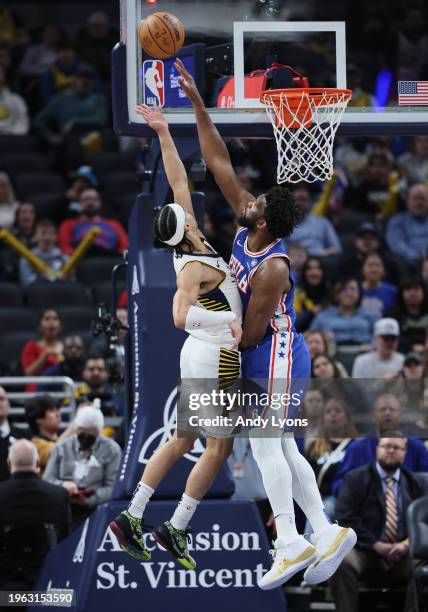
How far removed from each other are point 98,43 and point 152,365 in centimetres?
1054

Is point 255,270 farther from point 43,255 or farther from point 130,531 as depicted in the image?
point 43,255

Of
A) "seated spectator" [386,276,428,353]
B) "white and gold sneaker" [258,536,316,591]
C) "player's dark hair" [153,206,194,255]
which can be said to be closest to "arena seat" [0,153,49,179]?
"seated spectator" [386,276,428,353]

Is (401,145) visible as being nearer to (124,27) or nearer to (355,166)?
(355,166)

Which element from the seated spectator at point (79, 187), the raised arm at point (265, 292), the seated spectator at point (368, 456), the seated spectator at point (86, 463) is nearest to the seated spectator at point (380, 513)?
the seated spectator at point (368, 456)

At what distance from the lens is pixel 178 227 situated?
9375mm

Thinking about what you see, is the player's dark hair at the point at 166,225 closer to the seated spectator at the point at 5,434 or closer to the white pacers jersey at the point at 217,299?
the white pacers jersey at the point at 217,299

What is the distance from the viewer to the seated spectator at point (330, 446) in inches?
498

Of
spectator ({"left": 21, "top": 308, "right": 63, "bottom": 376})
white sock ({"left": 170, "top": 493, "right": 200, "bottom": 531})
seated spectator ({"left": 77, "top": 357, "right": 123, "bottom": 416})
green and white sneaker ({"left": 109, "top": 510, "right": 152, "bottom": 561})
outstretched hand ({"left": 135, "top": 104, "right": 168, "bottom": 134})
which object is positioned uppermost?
outstretched hand ({"left": 135, "top": 104, "right": 168, "bottom": 134})

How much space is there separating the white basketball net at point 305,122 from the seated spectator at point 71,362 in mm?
4953

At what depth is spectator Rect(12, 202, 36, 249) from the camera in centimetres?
1672

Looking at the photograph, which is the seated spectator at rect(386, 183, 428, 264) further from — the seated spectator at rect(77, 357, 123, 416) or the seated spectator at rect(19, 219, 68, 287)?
the seated spectator at rect(77, 357, 123, 416)

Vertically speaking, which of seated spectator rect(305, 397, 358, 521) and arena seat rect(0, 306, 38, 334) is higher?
arena seat rect(0, 306, 38, 334)

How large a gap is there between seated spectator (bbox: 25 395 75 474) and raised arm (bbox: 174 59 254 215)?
3965 mm

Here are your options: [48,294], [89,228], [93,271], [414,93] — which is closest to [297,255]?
[93,271]
